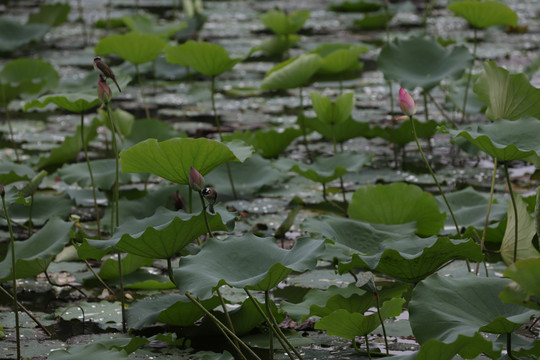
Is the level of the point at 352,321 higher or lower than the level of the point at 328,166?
higher

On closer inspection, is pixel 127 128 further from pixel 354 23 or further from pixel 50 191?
pixel 354 23

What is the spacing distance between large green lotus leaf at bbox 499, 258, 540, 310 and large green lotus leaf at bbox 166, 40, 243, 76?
60.9 inches

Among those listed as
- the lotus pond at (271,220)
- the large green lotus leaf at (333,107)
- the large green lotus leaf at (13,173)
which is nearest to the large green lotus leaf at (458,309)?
the lotus pond at (271,220)

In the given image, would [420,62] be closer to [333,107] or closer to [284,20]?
[333,107]

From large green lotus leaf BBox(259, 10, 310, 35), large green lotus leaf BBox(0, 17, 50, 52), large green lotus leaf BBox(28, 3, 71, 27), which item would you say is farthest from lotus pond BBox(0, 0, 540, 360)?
large green lotus leaf BBox(28, 3, 71, 27)

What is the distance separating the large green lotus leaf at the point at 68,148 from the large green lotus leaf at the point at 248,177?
383mm

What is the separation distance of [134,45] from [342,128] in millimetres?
799

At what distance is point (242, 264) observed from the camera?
1.39m

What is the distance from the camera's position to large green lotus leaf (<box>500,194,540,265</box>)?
167 cm

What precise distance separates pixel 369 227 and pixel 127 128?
1172mm

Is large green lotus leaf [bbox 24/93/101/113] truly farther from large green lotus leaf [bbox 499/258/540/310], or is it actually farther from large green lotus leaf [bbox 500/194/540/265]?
large green lotus leaf [bbox 499/258/540/310]

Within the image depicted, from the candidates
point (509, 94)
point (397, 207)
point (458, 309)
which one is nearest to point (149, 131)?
point (397, 207)

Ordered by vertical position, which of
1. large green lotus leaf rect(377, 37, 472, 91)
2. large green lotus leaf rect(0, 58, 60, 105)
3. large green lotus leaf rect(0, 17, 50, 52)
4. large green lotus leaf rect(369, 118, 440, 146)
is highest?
large green lotus leaf rect(377, 37, 472, 91)

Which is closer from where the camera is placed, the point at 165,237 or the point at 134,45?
the point at 165,237
